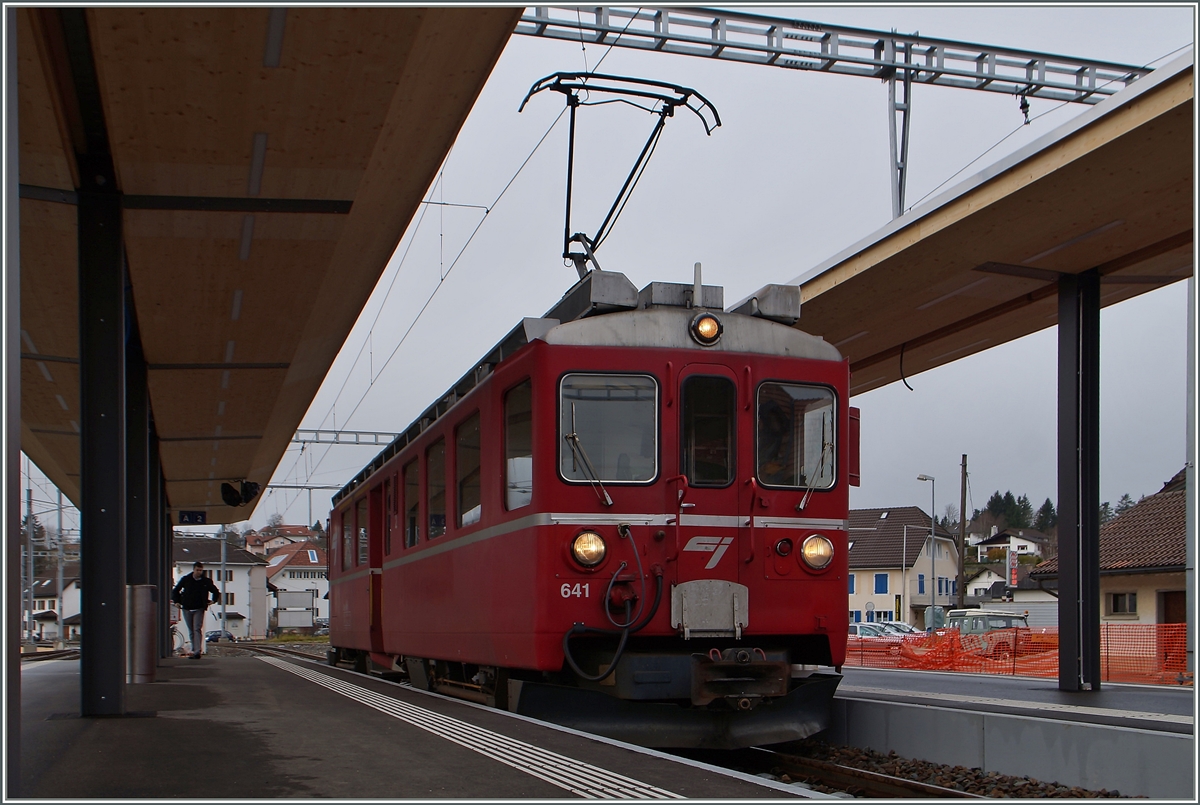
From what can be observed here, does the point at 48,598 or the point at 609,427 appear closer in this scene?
the point at 609,427

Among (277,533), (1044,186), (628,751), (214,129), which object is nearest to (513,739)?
(628,751)

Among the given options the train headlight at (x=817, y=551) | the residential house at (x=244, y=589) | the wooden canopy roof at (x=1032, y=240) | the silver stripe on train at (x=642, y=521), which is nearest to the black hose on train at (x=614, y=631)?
the silver stripe on train at (x=642, y=521)

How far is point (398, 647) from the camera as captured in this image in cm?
1217

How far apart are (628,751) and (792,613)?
2.18 meters

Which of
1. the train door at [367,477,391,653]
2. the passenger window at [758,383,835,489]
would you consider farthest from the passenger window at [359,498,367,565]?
the passenger window at [758,383,835,489]

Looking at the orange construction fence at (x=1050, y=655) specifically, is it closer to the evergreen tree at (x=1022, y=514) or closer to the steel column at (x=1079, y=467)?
the steel column at (x=1079, y=467)

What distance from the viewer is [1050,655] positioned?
1828 cm

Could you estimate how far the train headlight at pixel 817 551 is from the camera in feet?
25.9

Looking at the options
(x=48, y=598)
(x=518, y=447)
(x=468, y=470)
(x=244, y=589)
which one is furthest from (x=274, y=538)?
(x=518, y=447)

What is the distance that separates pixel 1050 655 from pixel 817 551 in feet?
39.6

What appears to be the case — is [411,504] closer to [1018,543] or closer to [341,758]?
[341,758]

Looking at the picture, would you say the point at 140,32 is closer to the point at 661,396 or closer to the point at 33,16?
the point at 33,16

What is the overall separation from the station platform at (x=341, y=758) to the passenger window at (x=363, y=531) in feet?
18.8

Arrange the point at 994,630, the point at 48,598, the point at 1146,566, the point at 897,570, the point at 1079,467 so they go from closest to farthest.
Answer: the point at 1079,467 → the point at 1146,566 → the point at 994,630 → the point at 897,570 → the point at 48,598
